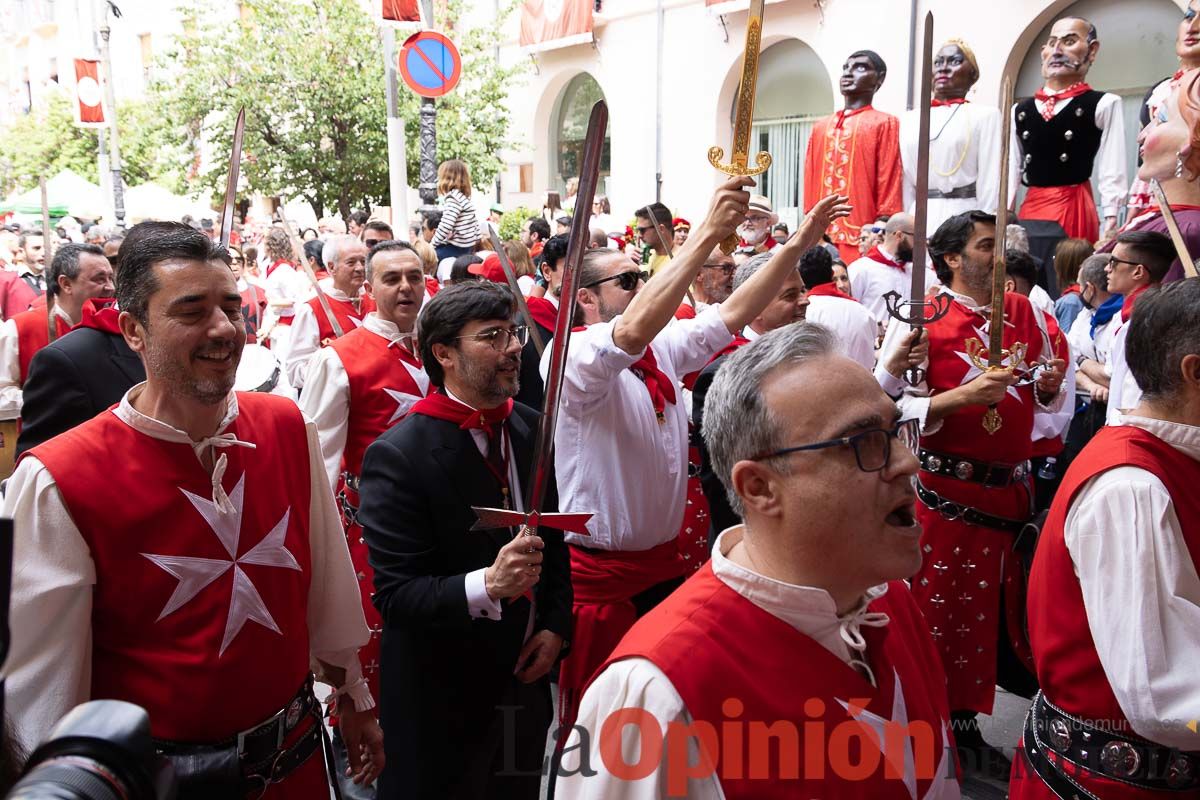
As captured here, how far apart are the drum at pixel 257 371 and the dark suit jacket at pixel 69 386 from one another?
0.90m

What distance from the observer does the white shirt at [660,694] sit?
5.80ft

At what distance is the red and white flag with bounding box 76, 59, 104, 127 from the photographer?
2022 centimetres

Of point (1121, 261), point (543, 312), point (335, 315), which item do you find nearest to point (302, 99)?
point (335, 315)

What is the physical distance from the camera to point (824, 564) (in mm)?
1943

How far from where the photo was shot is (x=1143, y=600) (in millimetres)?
2254

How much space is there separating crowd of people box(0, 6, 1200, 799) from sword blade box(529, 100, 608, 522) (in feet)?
0.06

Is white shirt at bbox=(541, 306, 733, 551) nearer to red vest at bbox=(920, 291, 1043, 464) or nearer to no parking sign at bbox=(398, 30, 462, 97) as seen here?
red vest at bbox=(920, 291, 1043, 464)

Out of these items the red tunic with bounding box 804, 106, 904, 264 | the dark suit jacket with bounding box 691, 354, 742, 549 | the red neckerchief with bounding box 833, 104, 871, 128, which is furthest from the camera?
the red neckerchief with bounding box 833, 104, 871, 128

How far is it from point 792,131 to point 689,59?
2812 mm

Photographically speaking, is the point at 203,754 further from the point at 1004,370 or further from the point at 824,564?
the point at 1004,370

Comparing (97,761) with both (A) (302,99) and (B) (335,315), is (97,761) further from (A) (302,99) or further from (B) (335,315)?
(A) (302,99)

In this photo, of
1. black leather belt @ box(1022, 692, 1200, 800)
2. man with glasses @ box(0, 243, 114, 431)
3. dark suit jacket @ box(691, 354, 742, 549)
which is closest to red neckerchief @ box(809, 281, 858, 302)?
dark suit jacket @ box(691, 354, 742, 549)

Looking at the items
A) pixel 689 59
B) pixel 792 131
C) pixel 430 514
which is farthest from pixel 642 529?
pixel 689 59

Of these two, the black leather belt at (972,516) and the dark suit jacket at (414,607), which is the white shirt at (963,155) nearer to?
the black leather belt at (972,516)
